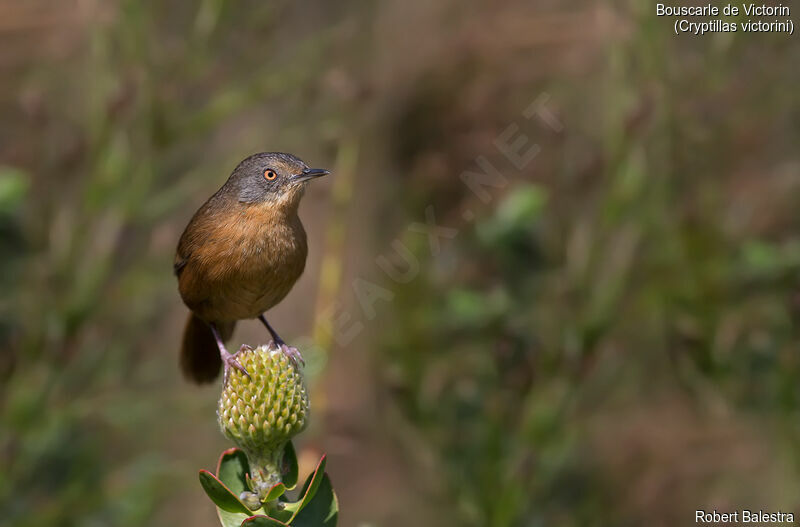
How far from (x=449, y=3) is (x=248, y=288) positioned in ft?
10.7

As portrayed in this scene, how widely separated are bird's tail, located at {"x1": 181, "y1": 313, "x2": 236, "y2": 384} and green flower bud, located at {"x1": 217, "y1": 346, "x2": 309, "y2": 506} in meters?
1.13

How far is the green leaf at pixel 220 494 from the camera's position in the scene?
5.33 ft

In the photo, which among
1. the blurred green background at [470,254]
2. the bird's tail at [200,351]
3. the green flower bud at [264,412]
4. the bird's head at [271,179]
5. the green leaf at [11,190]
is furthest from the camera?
the blurred green background at [470,254]

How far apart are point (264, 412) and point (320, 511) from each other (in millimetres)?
251

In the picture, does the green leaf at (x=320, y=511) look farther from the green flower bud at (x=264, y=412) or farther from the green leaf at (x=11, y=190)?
the green leaf at (x=11, y=190)

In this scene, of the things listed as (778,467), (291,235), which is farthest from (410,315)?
(778,467)

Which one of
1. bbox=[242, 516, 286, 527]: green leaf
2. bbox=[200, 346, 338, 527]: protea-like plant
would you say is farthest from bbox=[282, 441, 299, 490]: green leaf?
bbox=[242, 516, 286, 527]: green leaf

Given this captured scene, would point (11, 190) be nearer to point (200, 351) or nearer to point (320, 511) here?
point (200, 351)

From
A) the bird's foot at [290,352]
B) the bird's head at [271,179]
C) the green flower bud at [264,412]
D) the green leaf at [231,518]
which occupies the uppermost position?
the bird's head at [271,179]

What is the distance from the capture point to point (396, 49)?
17.4 ft

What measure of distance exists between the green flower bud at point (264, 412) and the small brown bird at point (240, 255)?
643 millimetres

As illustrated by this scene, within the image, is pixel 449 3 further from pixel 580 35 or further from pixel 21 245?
pixel 21 245

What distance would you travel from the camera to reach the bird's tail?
Result: 3014 millimetres

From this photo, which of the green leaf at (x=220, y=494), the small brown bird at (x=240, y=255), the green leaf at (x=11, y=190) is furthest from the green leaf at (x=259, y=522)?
the green leaf at (x=11, y=190)
